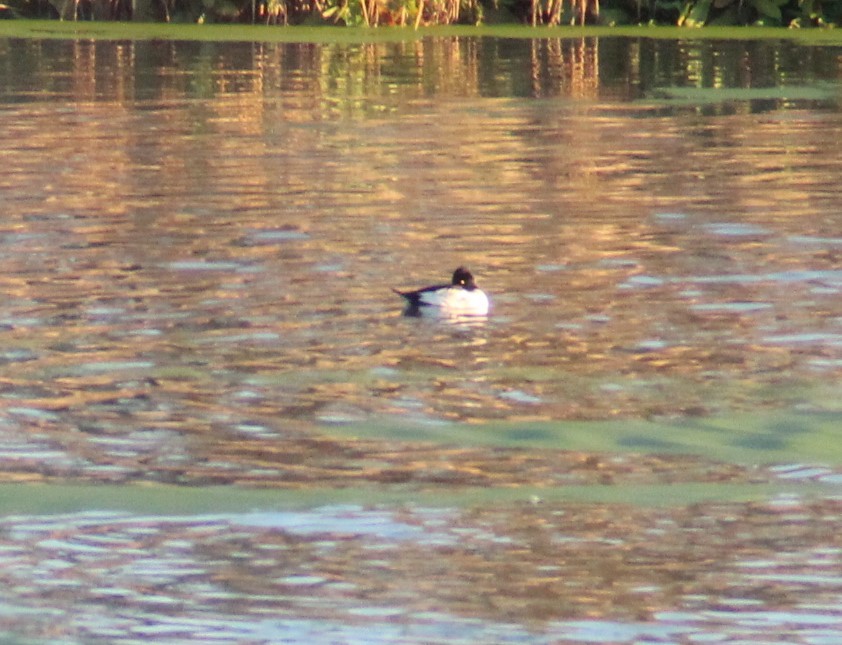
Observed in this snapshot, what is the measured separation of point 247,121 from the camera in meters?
20.3

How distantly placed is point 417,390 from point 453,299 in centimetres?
135

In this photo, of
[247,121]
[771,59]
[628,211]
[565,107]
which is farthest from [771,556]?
[771,59]

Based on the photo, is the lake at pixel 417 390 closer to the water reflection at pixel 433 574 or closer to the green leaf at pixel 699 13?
the water reflection at pixel 433 574

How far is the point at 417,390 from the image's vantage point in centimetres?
916

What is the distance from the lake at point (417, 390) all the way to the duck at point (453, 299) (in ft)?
0.32

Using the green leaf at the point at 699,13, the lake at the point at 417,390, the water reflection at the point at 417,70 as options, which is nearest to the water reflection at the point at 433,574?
the lake at the point at 417,390

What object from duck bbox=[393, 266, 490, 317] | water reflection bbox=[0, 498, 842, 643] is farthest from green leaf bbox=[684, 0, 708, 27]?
water reflection bbox=[0, 498, 842, 643]

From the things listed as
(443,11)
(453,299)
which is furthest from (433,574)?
(443,11)

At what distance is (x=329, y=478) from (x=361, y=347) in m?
2.34

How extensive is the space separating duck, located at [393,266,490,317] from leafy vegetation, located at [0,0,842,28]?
21.1 metres

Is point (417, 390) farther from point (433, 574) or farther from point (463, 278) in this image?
point (433, 574)

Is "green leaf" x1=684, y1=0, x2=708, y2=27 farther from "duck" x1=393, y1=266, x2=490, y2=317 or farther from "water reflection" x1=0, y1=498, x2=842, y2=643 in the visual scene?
"water reflection" x1=0, y1=498, x2=842, y2=643

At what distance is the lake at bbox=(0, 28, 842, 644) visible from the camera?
6.50m

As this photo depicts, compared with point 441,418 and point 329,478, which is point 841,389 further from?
point 329,478
